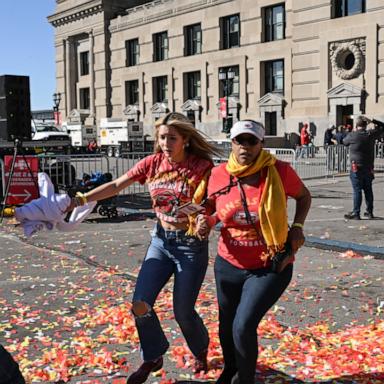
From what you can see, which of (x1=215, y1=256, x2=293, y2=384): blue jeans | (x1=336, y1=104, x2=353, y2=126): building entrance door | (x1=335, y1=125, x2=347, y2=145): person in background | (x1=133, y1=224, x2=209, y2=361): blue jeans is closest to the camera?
(x1=215, y1=256, x2=293, y2=384): blue jeans

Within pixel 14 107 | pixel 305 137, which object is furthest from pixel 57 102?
pixel 14 107

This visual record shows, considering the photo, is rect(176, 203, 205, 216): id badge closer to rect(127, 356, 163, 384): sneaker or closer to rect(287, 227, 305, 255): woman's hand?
rect(287, 227, 305, 255): woman's hand

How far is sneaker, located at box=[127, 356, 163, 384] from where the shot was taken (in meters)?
4.12

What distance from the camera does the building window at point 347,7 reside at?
33.5 m

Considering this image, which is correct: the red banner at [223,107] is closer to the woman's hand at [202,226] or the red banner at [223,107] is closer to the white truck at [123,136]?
the white truck at [123,136]

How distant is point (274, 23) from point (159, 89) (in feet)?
40.1

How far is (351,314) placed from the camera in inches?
229

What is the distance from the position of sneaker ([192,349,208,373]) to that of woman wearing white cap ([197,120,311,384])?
395 millimetres

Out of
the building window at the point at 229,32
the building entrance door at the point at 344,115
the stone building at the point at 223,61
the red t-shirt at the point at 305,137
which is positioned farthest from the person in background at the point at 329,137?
the building window at the point at 229,32

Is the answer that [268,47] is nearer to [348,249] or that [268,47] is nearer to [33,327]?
[348,249]

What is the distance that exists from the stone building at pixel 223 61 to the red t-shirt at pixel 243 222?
1201 inches

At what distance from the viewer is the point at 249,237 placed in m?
3.74

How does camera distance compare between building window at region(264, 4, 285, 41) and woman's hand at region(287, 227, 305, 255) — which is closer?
woman's hand at region(287, 227, 305, 255)

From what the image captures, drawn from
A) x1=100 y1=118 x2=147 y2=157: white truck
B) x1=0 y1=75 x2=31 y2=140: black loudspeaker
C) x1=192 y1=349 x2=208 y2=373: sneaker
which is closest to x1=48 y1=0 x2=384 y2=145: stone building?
x1=100 y1=118 x2=147 y2=157: white truck
